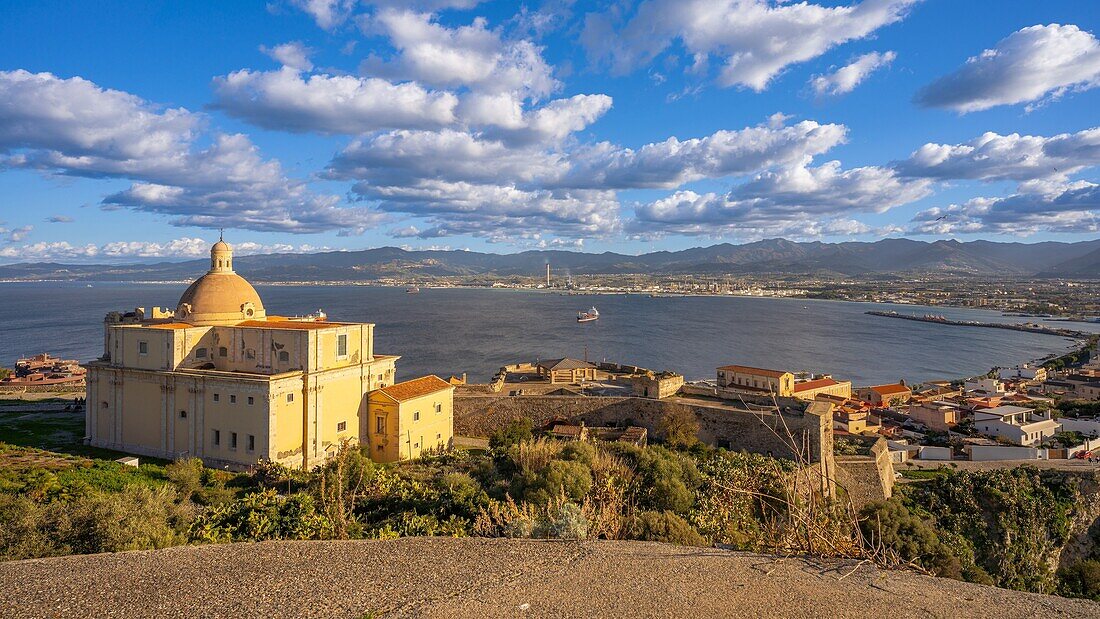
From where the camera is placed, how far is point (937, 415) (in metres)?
25.6

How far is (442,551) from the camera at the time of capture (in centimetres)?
525

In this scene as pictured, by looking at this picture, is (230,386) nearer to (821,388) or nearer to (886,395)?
(821,388)

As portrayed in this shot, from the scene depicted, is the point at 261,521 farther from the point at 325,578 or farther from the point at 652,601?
the point at 652,601

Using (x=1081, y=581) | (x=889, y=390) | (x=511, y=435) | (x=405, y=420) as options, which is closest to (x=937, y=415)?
(x=889, y=390)

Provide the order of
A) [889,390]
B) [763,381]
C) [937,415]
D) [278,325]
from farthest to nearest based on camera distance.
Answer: [889,390] → [937,415] → [763,381] → [278,325]

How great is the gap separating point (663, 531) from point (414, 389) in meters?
12.4

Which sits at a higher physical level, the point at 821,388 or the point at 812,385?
the point at 812,385

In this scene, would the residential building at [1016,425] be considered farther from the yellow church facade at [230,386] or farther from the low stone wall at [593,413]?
the yellow church facade at [230,386]

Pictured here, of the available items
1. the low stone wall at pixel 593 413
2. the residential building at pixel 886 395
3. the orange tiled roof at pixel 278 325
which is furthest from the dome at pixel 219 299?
the residential building at pixel 886 395

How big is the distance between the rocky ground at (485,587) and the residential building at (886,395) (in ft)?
93.0

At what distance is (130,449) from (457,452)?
28.7 feet

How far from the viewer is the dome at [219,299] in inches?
671

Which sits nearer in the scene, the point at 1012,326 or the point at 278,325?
the point at 278,325

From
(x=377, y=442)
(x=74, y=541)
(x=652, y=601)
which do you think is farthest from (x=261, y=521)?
(x=377, y=442)
